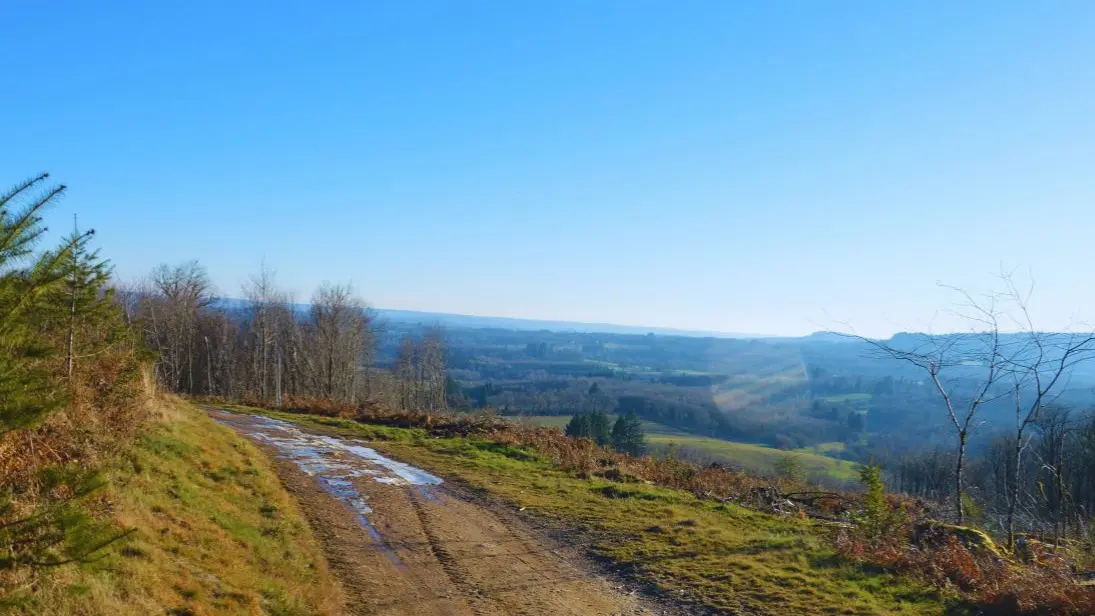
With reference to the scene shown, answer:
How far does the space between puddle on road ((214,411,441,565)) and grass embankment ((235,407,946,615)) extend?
1027mm

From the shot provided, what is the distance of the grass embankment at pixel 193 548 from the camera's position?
546 centimetres

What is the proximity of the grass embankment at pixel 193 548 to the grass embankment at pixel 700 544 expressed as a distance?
4904 mm

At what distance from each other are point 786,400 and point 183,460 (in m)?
149

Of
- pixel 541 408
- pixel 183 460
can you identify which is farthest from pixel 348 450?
pixel 541 408

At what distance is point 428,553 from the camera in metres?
9.76

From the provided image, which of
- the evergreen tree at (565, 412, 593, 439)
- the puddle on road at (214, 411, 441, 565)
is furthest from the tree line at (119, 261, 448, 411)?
the puddle on road at (214, 411, 441, 565)

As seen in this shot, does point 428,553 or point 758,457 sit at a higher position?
point 428,553

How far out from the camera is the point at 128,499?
25.0 feet

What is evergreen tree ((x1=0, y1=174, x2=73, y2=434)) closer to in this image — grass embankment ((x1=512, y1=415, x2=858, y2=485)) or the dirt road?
the dirt road

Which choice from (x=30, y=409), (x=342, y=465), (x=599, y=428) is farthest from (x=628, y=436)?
(x=30, y=409)

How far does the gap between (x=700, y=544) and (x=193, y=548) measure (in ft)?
26.2

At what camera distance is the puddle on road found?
12469 millimetres

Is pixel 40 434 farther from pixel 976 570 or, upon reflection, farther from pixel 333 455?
pixel 976 570

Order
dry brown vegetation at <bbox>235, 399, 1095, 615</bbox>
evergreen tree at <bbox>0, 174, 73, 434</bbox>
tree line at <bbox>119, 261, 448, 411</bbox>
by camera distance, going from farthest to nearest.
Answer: tree line at <bbox>119, 261, 448, 411</bbox>, dry brown vegetation at <bbox>235, 399, 1095, 615</bbox>, evergreen tree at <bbox>0, 174, 73, 434</bbox>
